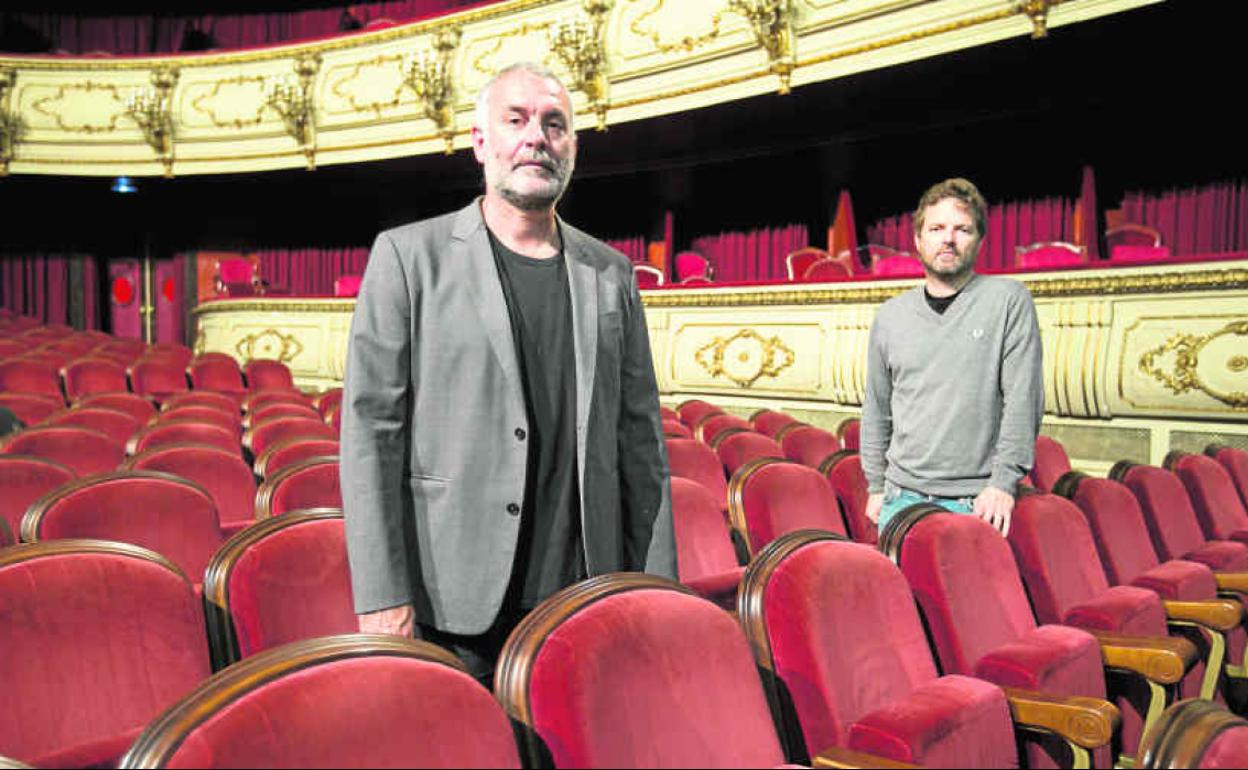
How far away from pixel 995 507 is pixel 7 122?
463 centimetres

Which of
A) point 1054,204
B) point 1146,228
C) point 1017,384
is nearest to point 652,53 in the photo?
point 1054,204

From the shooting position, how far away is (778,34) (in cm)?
253

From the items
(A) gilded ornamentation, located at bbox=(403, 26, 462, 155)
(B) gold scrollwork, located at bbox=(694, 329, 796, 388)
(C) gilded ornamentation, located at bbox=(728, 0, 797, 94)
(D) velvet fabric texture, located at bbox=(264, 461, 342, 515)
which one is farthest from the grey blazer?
(A) gilded ornamentation, located at bbox=(403, 26, 462, 155)

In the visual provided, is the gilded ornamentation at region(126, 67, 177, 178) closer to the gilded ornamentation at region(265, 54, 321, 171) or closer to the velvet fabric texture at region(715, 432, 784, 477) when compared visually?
the gilded ornamentation at region(265, 54, 321, 171)

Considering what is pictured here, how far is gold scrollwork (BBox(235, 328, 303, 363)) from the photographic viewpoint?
12.0 ft

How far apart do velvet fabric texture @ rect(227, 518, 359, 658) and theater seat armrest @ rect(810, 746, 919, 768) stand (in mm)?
341

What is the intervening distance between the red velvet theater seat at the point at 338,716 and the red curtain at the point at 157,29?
16.2 ft

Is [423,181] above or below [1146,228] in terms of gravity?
above

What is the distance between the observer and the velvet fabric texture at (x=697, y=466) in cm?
133

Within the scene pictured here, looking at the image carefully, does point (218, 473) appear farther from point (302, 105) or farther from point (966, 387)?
point (302, 105)

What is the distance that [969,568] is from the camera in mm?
754

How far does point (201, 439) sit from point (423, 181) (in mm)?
3028

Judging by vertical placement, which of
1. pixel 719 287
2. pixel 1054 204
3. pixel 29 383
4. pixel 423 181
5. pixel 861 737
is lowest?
pixel 861 737

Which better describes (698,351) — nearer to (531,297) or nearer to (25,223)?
(531,297)
